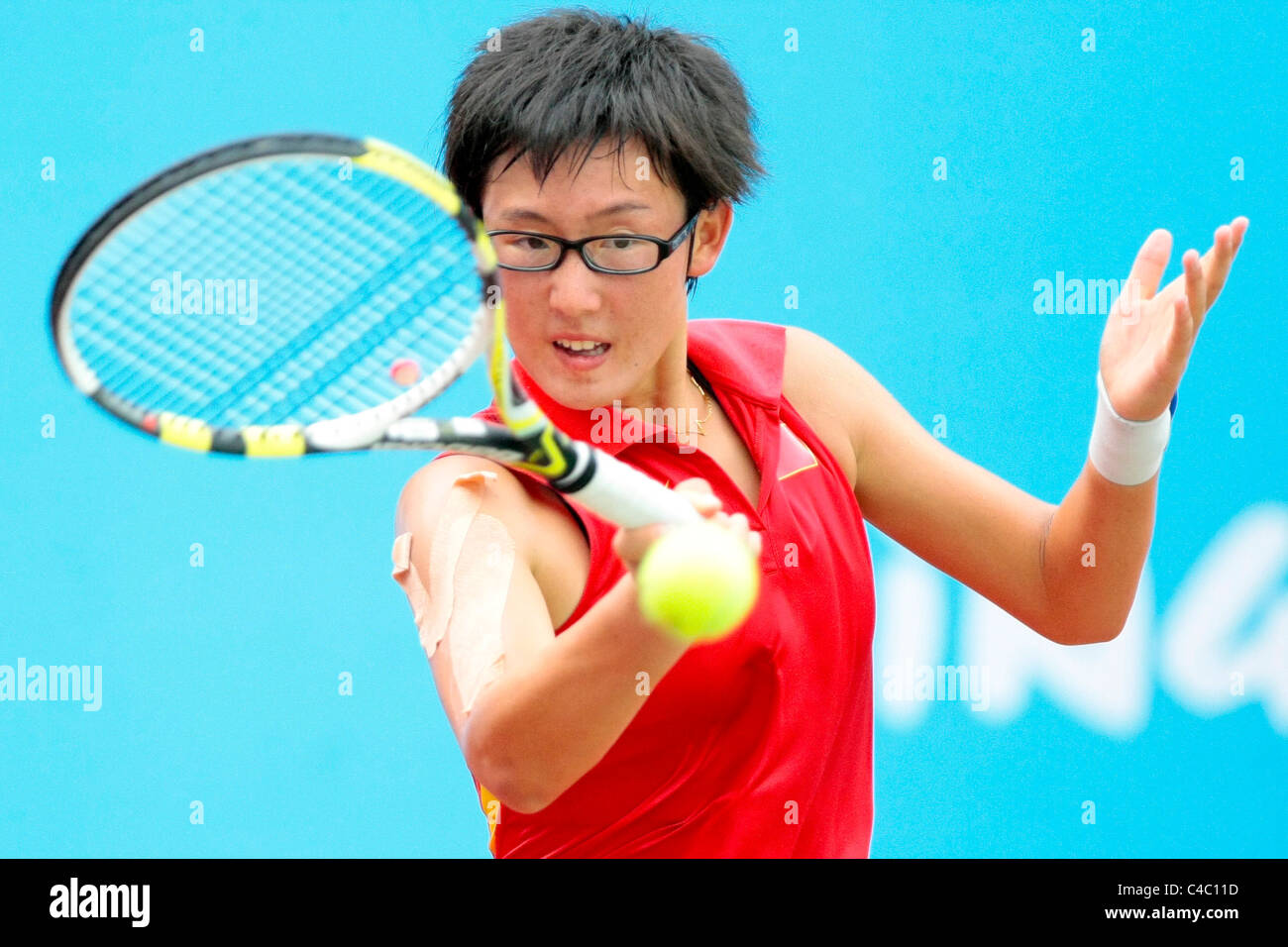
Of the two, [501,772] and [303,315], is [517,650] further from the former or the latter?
[303,315]

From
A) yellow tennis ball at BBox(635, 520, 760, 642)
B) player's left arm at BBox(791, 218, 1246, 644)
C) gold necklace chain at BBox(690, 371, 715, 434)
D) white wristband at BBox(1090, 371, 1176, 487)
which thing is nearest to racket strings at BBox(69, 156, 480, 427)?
yellow tennis ball at BBox(635, 520, 760, 642)

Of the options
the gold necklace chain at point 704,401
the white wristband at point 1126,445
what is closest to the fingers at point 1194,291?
the white wristband at point 1126,445

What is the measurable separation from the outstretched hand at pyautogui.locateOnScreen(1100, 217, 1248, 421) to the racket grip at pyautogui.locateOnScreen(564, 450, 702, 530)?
1.83 ft

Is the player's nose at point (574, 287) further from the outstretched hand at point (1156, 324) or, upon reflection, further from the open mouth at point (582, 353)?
the outstretched hand at point (1156, 324)

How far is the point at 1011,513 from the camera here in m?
1.72

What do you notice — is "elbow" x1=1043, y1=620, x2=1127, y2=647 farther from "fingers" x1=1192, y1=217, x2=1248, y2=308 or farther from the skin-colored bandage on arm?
the skin-colored bandage on arm

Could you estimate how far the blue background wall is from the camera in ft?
8.90

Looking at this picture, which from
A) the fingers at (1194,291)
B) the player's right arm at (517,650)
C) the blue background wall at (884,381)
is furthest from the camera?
the blue background wall at (884,381)

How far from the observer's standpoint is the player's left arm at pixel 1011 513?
1.63m

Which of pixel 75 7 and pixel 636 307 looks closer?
pixel 636 307

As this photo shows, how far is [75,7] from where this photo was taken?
8.96 feet

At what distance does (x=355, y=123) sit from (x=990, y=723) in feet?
4.97

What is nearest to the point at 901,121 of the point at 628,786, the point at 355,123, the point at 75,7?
the point at 355,123

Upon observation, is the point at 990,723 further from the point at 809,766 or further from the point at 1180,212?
the point at 809,766
